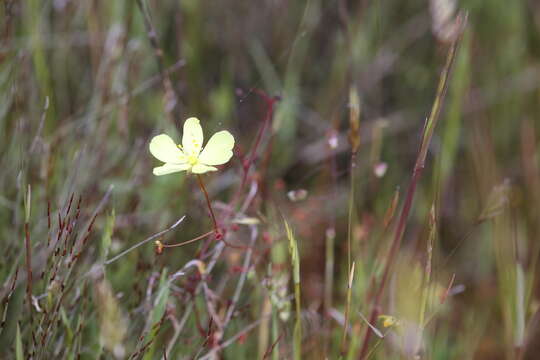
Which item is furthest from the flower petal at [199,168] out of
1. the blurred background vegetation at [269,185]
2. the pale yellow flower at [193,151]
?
the blurred background vegetation at [269,185]

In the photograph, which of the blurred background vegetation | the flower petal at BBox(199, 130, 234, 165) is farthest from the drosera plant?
the blurred background vegetation

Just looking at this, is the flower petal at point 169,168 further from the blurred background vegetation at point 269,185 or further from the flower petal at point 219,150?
the blurred background vegetation at point 269,185

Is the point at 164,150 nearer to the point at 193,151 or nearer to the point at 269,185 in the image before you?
the point at 193,151

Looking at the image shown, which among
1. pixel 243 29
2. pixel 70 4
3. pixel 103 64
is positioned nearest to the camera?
pixel 103 64

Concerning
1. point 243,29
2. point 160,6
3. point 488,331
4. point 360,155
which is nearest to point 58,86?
point 160,6

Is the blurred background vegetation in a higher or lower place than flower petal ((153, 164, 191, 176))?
lower

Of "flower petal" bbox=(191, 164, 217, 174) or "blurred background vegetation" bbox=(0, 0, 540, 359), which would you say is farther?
"blurred background vegetation" bbox=(0, 0, 540, 359)

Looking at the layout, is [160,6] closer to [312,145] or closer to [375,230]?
[312,145]

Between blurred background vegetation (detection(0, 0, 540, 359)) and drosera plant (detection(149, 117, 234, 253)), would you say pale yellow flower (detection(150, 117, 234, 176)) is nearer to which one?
drosera plant (detection(149, 117, 234, 253))
